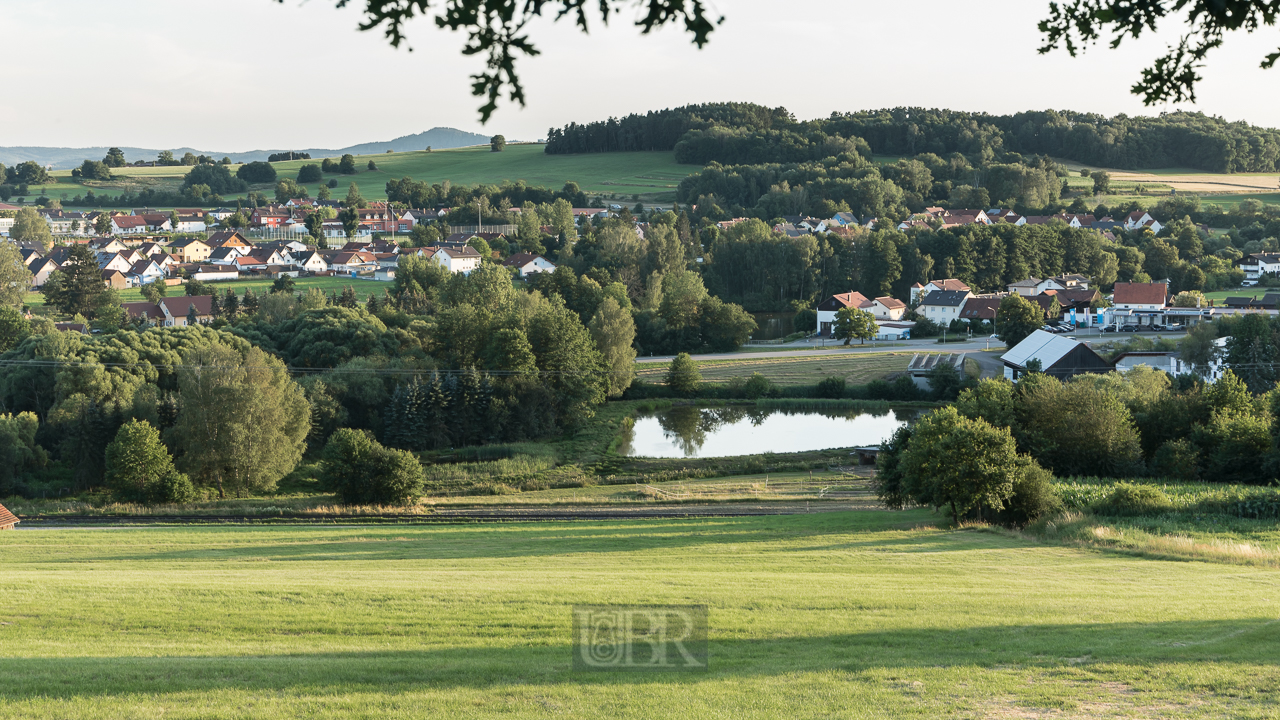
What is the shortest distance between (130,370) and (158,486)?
9.55 m

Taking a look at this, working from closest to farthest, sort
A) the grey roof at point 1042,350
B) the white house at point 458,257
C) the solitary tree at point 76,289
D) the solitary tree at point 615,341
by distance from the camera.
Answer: the grey roof at point 1042,350
the solitary tree at point 615,341
the solitary tree at point 76,289
the white house at point 458,257

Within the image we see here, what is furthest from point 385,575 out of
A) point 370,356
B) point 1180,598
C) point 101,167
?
point 101,167

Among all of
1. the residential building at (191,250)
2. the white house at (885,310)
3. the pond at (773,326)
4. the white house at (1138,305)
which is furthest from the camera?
the residential building at (191,250)

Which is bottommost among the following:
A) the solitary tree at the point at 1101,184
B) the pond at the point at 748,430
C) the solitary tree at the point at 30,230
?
the pond at the point at 748,430

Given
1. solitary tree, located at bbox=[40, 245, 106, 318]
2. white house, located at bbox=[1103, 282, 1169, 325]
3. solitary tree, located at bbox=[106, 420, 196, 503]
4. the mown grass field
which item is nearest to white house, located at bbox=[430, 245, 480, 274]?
solitary tree, located at bbox=[40, 245, 106, 318]

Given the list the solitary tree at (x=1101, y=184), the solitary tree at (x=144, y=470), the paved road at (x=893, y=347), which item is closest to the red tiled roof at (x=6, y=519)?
the solitary tree at (x=144, y=470)

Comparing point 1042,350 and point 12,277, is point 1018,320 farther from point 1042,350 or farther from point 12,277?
point 12,277

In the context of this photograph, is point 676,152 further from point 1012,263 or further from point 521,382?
point 521,382

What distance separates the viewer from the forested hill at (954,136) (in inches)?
4978

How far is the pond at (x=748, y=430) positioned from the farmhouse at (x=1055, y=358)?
6.55 metres

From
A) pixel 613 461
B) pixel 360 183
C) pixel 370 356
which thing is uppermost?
pixel 360 183

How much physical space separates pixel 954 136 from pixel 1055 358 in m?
100

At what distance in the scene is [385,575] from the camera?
14133 millimetres

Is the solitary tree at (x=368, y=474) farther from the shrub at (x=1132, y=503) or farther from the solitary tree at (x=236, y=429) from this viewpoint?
the shrub at (x=1132, y=503)
